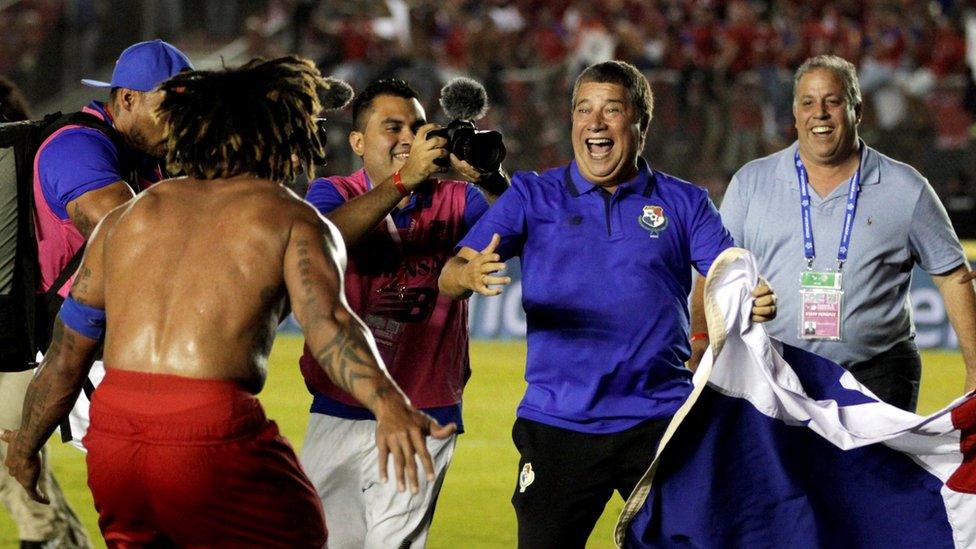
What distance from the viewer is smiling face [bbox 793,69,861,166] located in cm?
655

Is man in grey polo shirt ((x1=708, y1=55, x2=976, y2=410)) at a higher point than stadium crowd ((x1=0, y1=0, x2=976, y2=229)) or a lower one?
lower

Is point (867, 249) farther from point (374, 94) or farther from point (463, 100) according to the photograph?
point (374, 94)

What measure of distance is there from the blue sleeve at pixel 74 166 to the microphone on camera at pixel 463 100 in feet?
4.48

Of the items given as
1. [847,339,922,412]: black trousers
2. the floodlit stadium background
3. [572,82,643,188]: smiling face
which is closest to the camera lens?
[572,82,643,188]: smiling face

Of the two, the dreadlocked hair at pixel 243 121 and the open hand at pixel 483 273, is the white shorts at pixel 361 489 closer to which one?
the open hand at pixel 483 273

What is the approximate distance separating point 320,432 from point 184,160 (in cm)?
203

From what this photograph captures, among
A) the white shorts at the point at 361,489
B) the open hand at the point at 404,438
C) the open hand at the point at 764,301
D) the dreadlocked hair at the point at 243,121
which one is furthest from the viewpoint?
the white shorts at the point at 361,489

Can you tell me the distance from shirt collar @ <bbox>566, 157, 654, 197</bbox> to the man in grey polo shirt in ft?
4.07

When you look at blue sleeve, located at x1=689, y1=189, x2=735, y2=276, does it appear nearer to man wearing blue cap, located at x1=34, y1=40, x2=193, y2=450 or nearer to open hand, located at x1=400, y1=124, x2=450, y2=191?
open hand, located at x1=400, y1=124, x2=450, y2=191

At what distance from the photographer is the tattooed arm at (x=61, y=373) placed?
4.33 meters

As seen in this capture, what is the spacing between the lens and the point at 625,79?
5512 millimetres

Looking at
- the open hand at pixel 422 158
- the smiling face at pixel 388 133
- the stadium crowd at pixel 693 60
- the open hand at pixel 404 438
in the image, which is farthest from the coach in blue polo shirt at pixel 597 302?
Answer: the stadium crowd at pixel 693 60

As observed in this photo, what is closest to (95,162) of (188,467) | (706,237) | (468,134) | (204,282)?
(468,134)

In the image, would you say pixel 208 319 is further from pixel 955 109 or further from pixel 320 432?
pixel 955 109
